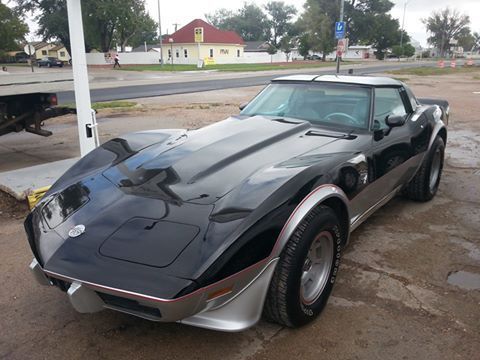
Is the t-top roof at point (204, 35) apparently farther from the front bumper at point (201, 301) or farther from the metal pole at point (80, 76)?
the front bumper at point (201, 301)

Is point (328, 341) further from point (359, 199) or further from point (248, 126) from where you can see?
point (248, 126)

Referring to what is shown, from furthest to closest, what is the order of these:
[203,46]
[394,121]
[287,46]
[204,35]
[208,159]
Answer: [287,46] → [204,35] → [203,46] → [394,121] → [208,159]

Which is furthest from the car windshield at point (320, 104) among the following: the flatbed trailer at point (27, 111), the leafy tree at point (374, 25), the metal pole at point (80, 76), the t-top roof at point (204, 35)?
the leafy tree at point (374, 25)

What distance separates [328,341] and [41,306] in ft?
6.24

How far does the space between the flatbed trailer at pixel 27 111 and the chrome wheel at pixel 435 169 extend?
16.7 ft

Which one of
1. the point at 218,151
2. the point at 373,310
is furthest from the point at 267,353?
the point at 218,151

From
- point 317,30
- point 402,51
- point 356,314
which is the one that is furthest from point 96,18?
point 356,314

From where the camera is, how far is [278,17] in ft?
361

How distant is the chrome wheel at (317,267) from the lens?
9.12 feet

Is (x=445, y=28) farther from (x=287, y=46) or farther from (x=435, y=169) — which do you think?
(x=435, y=169)

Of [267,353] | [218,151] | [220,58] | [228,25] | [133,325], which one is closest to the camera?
[267,353]

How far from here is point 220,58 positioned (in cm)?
7106

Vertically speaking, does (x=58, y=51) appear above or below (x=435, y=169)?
above

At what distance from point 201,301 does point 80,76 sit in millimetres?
4025
